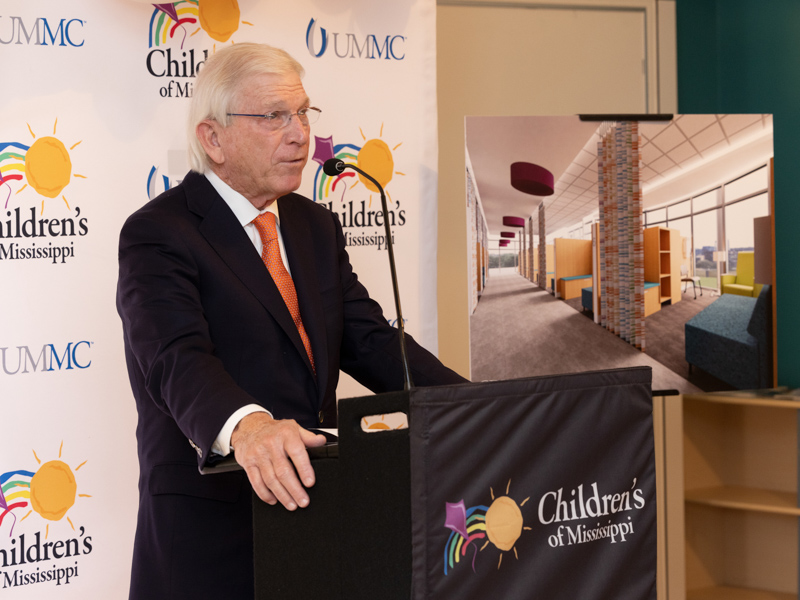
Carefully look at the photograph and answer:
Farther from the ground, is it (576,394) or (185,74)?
(185,74)

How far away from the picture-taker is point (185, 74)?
7.64ft

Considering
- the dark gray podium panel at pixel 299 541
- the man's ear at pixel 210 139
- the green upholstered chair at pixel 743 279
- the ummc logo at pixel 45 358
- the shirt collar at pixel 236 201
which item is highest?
the man's ear at pixel 210 139

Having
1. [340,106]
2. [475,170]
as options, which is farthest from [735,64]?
[340,106]

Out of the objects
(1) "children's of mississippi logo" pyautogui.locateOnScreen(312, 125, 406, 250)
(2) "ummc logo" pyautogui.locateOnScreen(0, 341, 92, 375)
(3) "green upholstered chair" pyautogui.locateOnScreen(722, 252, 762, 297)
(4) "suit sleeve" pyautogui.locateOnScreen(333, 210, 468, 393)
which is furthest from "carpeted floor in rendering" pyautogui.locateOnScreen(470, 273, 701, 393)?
(2) "ummc logo" pyautogui.locateOnScreen(0, 341, 92, 375)

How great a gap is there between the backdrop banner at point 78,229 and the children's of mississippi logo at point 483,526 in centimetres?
177

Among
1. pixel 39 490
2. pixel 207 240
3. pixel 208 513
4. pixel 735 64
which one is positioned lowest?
pixel 39 490

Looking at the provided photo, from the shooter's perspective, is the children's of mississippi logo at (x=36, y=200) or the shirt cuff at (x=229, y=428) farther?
the children's of mississippi logo at (x=36, y=200)

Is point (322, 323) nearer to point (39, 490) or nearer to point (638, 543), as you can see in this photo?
point (638, 543)

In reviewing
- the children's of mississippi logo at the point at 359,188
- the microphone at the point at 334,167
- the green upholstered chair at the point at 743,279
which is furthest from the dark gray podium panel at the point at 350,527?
the green upholstered chair at the point at 743,279

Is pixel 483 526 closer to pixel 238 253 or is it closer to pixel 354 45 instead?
pixel 238 253

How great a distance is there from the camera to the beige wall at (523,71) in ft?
9.53

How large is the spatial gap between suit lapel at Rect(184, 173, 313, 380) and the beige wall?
1563 millimetres

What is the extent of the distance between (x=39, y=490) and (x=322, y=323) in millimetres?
1423

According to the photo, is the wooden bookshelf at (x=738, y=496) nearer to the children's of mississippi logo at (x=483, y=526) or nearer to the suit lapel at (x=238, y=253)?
the suit lapel at (x=238, y=253)
